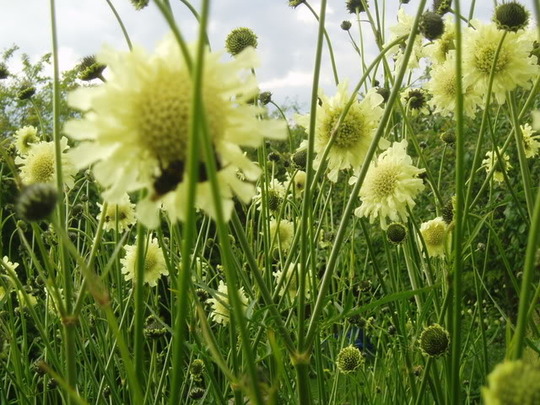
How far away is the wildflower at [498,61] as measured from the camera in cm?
141

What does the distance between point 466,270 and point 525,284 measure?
117 inches

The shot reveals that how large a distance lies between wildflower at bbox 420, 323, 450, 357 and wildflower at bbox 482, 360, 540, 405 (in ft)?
2.18

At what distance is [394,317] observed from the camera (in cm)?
159

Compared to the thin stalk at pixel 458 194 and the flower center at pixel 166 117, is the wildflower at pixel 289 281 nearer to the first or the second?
the thin stalk at pixel 458 194

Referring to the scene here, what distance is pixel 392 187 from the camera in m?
1.63

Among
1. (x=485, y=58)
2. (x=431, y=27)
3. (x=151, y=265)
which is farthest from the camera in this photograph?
(x=151, y=265)

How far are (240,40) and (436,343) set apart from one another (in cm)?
103

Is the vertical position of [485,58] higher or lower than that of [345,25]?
lower

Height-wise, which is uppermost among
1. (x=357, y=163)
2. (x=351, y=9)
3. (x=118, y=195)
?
(x=351, y=9)

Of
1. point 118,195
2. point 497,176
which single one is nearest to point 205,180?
point 118,195

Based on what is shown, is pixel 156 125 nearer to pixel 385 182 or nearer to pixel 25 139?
pixel 385 182

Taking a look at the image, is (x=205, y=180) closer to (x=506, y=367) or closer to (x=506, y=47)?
(x=506, y=367)

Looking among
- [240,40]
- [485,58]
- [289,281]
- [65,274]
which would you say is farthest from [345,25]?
[65,274]

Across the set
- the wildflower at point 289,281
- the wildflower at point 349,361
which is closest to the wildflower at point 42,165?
the wildflower at point 289,281
